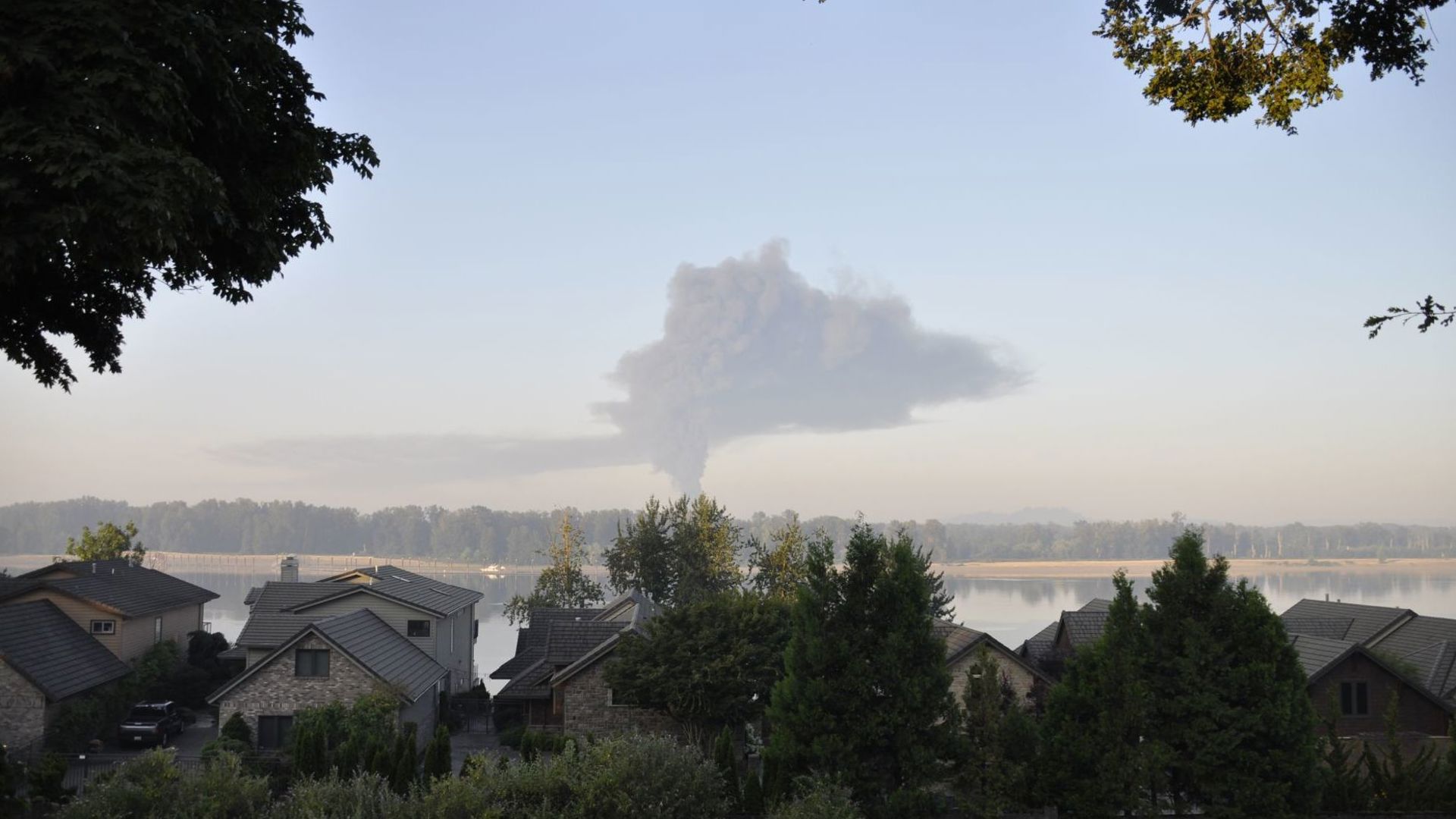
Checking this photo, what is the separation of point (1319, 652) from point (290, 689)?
3997 centimetres

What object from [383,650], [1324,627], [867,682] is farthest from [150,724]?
→ [1324,627]

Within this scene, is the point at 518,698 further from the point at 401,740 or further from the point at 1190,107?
the point at 1190,107

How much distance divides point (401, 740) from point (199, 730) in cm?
2157

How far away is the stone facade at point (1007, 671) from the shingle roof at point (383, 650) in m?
21.5

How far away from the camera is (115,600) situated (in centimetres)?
5234

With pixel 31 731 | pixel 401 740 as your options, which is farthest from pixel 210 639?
pixel 401 740

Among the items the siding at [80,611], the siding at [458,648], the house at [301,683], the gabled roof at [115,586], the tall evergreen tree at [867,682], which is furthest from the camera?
the siding at [458,648]

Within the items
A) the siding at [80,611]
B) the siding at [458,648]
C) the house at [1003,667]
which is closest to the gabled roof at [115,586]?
the siding at [80,611]

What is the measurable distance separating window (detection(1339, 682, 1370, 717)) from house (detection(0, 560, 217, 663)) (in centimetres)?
5242

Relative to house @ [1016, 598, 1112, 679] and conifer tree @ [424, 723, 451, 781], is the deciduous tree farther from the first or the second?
house @ [1016, 598, 1112, 679]

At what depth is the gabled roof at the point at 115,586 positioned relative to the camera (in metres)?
50.9

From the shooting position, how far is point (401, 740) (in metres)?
31.2

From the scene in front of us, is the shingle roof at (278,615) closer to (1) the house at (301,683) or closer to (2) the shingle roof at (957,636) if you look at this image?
(1) the house at (301,683)

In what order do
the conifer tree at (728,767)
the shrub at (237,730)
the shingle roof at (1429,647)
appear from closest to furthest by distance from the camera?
1. the conifer tree at (728,767)
2. the shrub at (237,730)
3. the shingle roof at (1429,647)
